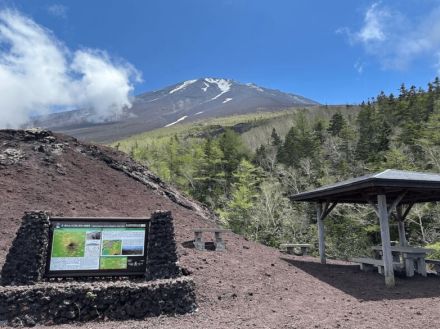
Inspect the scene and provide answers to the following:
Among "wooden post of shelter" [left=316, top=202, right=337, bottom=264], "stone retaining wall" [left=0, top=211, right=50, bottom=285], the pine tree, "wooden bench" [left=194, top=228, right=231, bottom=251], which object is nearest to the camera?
"stone retaining wall" [left=0, top=211, right=50, bottom=285]

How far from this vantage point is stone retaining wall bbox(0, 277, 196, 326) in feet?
20.3

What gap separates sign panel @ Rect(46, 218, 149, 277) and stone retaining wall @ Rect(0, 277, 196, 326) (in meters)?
0.47

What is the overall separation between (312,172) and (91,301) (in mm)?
34315

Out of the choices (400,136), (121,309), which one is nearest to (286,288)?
(121,309)

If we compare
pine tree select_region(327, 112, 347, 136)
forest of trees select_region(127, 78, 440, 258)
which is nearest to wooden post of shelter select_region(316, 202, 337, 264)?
forest of trees select_region(127, 78, 440, 258)

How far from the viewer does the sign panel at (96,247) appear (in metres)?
7.09

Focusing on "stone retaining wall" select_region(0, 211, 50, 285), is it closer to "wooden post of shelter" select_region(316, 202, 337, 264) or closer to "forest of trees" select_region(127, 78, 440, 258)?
"wooden post of shelter" select_region(316, 202, 337, 264)

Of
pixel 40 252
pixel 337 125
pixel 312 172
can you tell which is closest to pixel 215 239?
pixel 40 252

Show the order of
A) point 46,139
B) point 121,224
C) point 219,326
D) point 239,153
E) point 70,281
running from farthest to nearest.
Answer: point 239,153
point 46,139
point 121,224
point 70,281
point 219,326

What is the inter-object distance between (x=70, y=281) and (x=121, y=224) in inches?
54.6

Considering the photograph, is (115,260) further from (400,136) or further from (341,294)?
(400,136)

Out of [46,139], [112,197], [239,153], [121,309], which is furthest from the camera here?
[239,153]

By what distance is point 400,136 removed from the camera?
4031 cm

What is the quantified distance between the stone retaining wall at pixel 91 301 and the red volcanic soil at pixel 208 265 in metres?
0.25
